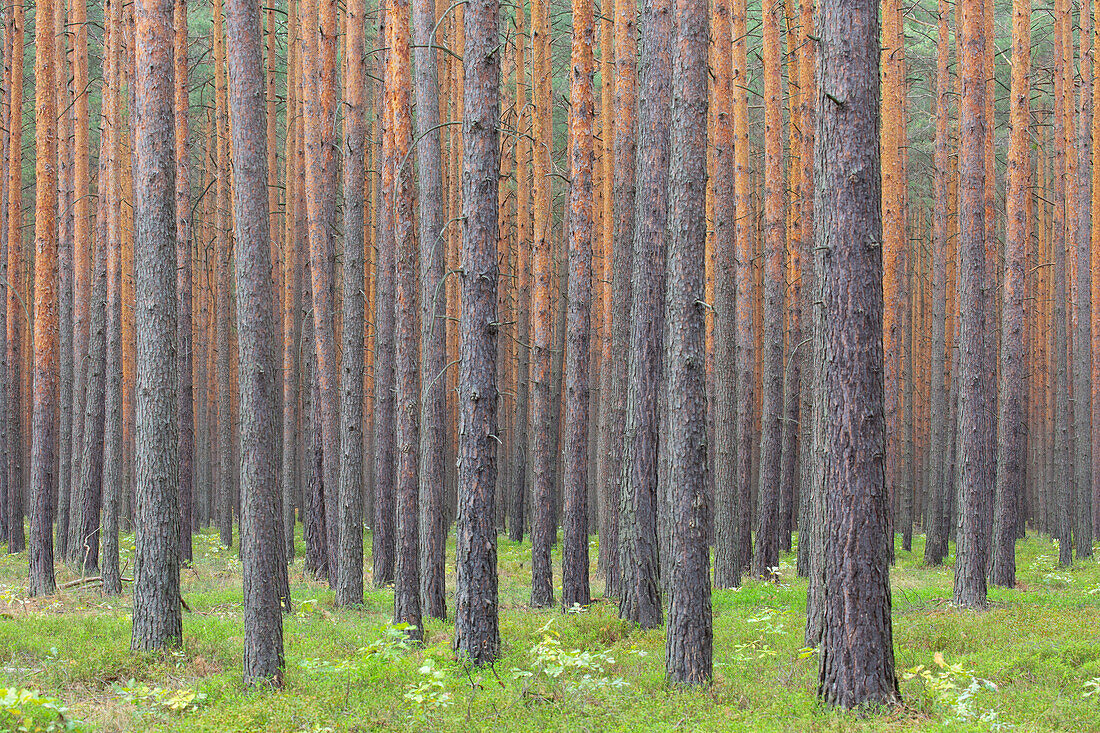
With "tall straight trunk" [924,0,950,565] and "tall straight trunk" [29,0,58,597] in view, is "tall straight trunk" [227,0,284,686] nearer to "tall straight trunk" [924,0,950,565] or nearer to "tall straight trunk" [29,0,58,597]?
"tall straight trunk" [29,0,58,597]

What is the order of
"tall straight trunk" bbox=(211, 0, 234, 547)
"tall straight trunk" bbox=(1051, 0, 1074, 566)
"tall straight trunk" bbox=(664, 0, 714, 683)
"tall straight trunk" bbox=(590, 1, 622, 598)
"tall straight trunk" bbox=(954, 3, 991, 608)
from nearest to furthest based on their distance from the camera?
1. "tall straight trunk" bbox=(664, 0, 714, 683)
2. "tall straight trunk" bbox=(954, 3, 991, 608)
3. "tall straight trunk" bbox=(590, 1, 622, 598)
4. "tall straight trunk" bbox=(1051, 0, 1074, 566)
5. "tall straight trunk" bbox=(211, 0, 234, 547)

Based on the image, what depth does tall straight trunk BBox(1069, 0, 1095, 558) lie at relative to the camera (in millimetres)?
16453

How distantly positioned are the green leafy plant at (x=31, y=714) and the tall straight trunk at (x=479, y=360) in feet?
10.1

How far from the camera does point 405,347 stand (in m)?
9.45

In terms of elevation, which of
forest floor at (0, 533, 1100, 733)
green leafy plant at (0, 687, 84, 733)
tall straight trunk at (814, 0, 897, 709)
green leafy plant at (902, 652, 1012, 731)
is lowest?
forest floor at (0, 533, 1100, 733)

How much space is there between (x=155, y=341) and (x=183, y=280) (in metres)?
4.82

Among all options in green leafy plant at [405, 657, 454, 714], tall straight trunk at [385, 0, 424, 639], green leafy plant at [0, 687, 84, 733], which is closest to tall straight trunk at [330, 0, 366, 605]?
tall straight trunk at [385, 0, 424, 639]

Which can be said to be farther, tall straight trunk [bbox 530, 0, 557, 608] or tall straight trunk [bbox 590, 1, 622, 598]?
tall straight trunk [bbox 590, 1, 622, 598]

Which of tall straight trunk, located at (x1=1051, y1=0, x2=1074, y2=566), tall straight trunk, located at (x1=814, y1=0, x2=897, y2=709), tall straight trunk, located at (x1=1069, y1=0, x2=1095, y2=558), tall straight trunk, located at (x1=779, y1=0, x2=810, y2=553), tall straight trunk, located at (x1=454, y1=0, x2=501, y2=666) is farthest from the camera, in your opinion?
tall straight trunk, located at (x1=1069, y1=0, x2=1095, y2=558)

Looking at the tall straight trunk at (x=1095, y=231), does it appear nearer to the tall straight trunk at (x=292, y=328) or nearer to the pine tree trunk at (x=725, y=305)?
the pine tree trunk at (x=725, y=305)

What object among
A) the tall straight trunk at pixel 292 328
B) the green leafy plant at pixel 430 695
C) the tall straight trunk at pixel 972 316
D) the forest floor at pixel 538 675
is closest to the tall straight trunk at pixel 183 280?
the forest floor at pixel 538 675

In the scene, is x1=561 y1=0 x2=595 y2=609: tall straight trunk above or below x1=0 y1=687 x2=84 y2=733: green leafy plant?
above

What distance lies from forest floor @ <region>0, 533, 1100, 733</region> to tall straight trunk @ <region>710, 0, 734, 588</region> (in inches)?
77.9

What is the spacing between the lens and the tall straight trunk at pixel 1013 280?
40.7 feet
